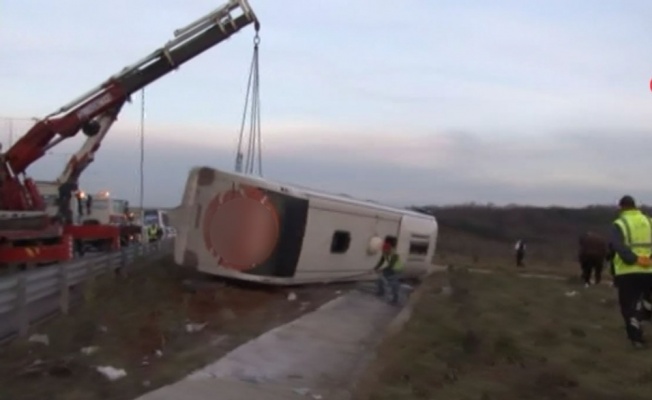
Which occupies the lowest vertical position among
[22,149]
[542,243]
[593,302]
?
[542,243]

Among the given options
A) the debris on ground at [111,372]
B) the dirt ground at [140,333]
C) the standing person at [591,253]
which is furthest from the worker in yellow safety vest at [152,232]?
the debris on ground at [111,372]

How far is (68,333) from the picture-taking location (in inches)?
574

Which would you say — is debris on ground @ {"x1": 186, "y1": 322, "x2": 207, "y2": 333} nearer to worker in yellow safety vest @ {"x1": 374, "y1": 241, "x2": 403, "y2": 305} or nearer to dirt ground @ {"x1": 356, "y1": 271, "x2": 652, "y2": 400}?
dirt ground @ {"x1": 356, "y1": 271, "x2": 652, "y2": 400}

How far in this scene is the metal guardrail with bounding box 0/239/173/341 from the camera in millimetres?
14154

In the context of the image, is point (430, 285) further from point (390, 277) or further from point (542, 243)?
point (542, 243)

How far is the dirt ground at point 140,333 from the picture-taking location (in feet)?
37.5

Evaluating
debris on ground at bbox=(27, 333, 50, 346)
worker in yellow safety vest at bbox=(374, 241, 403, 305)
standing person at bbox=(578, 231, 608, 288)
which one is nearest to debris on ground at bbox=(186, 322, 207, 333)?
debris on ground at bbox=(27, 333, 50, 346)

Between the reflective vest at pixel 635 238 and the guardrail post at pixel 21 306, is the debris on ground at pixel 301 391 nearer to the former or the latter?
the reflective vest at pixel 635 238

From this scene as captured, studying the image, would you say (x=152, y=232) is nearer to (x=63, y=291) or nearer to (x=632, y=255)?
(x=63, y=291)

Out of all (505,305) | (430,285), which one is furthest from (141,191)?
(505,305)

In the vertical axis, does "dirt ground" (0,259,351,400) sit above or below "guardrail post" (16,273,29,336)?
below

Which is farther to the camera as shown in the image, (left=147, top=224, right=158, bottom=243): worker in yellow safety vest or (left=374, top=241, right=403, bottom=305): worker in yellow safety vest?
(left=147, top=224, right=158, bottom=243): worker in yellow safety vest

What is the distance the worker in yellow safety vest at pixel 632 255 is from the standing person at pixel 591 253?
14.0m

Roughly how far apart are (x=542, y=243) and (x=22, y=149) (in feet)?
159
